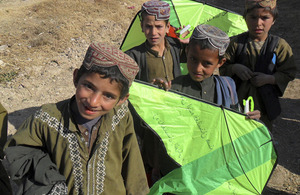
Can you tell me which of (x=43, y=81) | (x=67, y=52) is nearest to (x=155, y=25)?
(x=43, y=81)

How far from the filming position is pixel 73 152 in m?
2.04

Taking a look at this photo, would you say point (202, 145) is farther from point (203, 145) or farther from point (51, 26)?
point (51, 26)

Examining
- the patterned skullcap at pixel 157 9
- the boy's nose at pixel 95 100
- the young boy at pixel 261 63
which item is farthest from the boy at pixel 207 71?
→ the boy's nose at pixel 95 100

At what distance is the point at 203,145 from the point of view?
2994 millimetres

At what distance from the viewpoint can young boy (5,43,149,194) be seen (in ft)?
6.36

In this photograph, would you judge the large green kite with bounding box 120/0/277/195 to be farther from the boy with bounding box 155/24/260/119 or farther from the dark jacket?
the dark jacket

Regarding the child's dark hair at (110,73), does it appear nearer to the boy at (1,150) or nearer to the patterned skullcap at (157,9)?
the boy at (1,150)

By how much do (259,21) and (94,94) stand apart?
2.03 m

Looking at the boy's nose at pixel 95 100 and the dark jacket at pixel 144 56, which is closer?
the boy's nose at pixel 95 100

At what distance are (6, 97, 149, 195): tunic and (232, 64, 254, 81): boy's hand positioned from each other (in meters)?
1.54

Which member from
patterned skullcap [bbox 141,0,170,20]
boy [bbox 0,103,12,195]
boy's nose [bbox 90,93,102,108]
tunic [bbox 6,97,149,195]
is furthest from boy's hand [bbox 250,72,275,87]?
boy [bbox 0,103,12,195]

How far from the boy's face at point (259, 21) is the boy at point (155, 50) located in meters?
0.82

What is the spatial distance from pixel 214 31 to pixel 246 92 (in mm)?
923

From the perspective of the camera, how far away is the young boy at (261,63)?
11.0 ft
